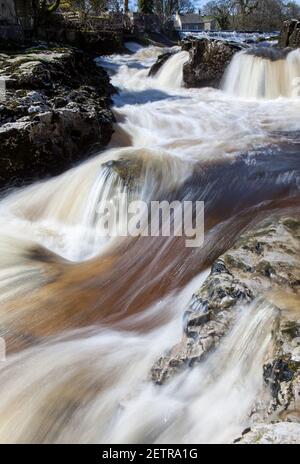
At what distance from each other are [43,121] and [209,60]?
26.6ft

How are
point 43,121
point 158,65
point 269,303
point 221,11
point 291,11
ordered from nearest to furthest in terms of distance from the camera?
1. point 269,303
2. point 43,121
3. point 158,65
4. point 291,11
5. point 221,11

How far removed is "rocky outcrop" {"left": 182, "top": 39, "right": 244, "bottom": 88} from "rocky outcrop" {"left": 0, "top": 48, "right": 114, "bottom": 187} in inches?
210

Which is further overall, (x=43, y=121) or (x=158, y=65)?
(x=158, y=65)

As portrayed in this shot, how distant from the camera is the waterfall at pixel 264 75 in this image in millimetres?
12633

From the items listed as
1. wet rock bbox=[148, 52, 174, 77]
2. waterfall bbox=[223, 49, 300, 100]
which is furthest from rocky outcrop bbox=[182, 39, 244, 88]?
wet rock bbox=[148, 52, 174, 77]

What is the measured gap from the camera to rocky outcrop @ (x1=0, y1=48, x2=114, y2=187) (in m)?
7.77

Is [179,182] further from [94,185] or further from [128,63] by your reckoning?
[128,63]

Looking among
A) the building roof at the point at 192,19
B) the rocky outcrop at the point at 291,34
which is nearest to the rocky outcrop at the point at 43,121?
the rocky outcrop at the point at 291,34

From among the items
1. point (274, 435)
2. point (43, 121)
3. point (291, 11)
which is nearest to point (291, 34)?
point (43, 121)

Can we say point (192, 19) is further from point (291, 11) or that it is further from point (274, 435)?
point (274, 435)

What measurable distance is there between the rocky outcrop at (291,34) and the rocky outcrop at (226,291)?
45.1ft

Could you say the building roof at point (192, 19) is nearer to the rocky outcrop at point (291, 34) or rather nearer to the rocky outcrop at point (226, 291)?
the rocky outcrop at point (291, 34)

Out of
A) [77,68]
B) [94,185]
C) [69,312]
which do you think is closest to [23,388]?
[69,312]

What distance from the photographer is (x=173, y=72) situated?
15414 mm
